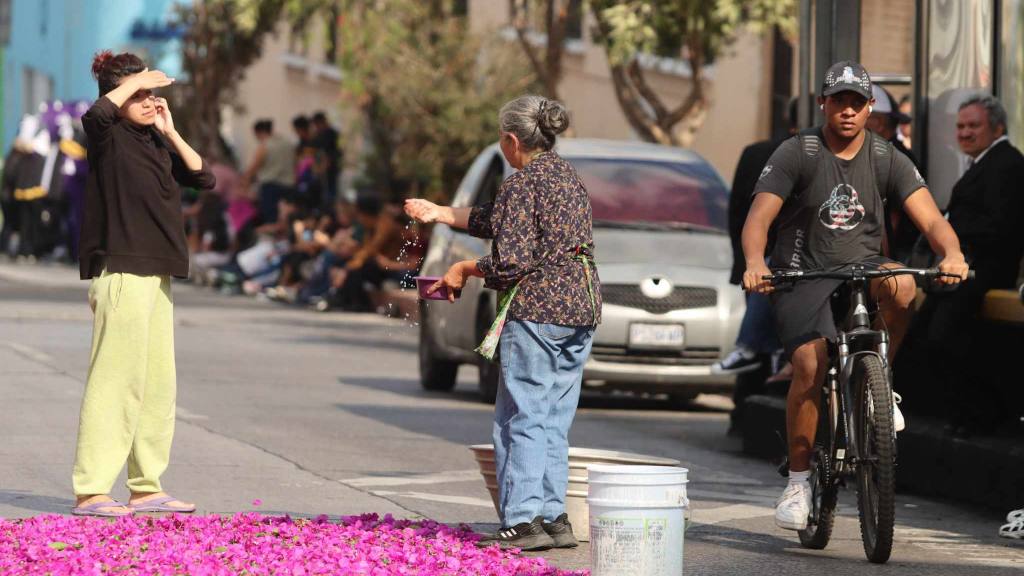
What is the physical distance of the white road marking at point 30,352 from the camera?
16337mm

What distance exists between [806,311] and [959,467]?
211cm

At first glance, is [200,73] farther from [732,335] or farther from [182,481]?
[182,481]

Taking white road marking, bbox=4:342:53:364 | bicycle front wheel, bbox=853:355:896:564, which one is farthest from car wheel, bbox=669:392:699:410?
bicycle front wheel, bbox=853:355:896:564

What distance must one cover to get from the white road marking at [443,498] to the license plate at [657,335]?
4.30 metres

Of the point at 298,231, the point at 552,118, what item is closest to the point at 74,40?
the point at 298,231

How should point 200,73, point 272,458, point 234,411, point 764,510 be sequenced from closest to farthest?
1. point 764,510
2. point 272,458
3. point 234,411
4. point 200,73

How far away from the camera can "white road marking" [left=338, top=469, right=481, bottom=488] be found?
10.2m

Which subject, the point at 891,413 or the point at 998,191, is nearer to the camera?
the point at 891,413

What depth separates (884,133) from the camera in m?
11.3

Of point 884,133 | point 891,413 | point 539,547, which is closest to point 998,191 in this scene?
point 884,133

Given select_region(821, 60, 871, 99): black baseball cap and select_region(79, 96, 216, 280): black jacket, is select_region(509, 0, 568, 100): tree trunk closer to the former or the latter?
select_region(79, 96, 216, 280): black jacket

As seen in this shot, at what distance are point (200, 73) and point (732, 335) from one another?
23.4 metres

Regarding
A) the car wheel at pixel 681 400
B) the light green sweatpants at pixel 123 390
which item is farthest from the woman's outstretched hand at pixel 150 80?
the car wheel at pixel 681 400

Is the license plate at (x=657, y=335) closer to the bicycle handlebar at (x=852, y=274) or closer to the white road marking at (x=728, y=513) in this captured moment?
the white road marking at (x=728, y=513)
